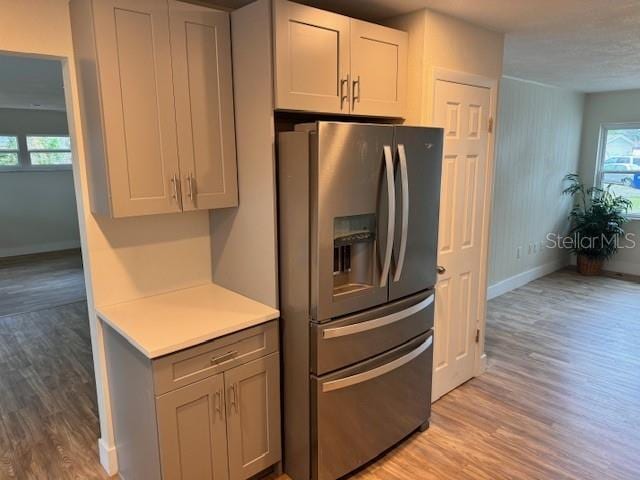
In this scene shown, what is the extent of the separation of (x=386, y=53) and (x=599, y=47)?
6.47 feet

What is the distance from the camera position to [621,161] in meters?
6.01

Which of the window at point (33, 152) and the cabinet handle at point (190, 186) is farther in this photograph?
the window at point (33, 152)

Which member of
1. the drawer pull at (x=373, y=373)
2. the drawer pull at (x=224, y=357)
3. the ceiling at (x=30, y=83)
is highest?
the ceiling at (x=30, y=83)

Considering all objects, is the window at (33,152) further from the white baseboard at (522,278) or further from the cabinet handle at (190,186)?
the white baseboard at (522,278)

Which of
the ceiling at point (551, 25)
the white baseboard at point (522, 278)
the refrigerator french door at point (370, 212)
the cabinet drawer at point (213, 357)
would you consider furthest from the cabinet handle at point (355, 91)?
the white baseboard at point (522, 278)

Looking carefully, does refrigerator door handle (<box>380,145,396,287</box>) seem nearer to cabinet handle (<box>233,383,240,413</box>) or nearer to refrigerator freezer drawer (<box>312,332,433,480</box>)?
refrigerator freezer drawer (<box>312,332,433,480</box>)

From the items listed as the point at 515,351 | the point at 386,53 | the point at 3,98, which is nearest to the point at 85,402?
the point at 386,53

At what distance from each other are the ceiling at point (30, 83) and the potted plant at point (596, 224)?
616 centimetres

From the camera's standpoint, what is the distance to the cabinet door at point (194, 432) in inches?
71.8

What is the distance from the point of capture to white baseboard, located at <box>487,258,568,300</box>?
511cm

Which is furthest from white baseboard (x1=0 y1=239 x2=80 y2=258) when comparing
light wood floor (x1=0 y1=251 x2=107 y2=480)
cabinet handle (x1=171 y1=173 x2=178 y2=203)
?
cabinet handle (x1=171 y1=173 x2=178 y2=203)

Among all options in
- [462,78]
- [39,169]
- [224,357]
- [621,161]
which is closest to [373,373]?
[224,357]

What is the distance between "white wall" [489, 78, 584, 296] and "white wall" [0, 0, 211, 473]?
3.36 metres

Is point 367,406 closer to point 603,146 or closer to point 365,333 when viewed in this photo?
point 365,333
